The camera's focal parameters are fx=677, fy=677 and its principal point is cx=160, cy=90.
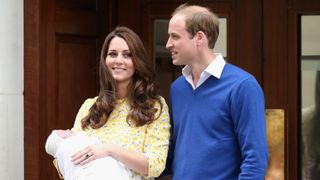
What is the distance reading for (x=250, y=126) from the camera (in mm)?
2256

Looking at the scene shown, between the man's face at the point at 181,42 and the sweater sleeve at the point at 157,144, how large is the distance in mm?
245

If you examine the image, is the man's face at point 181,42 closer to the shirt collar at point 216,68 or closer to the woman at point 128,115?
the shirt collar at point 216,68

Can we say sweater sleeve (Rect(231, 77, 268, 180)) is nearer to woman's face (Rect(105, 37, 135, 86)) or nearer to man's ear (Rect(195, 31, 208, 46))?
man's ear (Rect(195, 31, 208, 46))

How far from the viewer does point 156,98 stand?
8.45 ft

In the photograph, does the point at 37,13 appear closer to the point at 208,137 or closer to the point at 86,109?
the point at 86,109

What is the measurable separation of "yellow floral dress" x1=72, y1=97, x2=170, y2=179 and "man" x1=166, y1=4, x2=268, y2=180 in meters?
0.06

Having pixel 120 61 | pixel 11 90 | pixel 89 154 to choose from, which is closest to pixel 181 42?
pixel 120 61

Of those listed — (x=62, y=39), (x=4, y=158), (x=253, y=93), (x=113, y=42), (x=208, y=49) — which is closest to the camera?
(x=253, y=93)

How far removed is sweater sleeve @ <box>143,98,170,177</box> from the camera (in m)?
2.43

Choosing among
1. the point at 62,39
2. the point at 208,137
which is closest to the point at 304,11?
the point at 62,39

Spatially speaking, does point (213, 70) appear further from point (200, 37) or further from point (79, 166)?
point (79, 166)

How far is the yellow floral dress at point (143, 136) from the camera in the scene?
2.44 m

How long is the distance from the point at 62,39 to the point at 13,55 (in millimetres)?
320

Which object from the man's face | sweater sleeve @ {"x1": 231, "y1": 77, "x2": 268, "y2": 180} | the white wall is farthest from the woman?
the white wall
